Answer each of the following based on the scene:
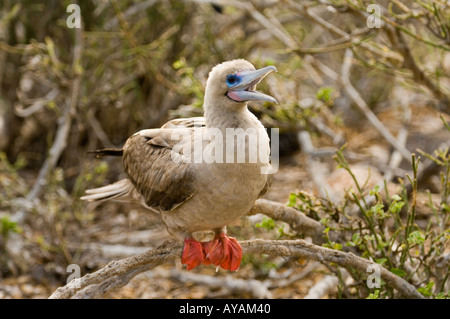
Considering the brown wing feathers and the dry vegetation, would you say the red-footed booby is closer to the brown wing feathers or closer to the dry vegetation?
the brown wing feathers

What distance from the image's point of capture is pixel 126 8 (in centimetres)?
651

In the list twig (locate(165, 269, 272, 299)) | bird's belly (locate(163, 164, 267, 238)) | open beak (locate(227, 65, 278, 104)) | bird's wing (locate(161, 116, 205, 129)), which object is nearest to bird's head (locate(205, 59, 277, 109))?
open beak (locate(227, 65, 278, 104))

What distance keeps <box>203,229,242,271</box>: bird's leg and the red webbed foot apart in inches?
2.2

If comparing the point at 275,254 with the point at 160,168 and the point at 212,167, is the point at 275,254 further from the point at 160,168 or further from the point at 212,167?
the point at 160,168

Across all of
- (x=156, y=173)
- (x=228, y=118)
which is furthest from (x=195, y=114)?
(x=228, y=118)

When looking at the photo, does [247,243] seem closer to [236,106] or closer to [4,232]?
[236,106]

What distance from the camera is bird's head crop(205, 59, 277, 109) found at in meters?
2.87

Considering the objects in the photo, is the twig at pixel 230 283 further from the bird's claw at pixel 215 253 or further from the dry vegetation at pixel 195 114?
the bird's claw at pixel 215 253

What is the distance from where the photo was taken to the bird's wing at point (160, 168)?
3123 mm

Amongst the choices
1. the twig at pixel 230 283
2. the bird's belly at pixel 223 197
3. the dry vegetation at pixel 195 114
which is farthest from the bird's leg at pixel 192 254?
the twig at pixel 230 283

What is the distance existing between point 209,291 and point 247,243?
1.77 meters

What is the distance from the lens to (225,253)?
3.29 metres

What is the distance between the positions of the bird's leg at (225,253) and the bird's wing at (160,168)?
36 centimetres

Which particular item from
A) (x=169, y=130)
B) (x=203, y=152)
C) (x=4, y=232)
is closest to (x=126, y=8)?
(x=4, y=232)
